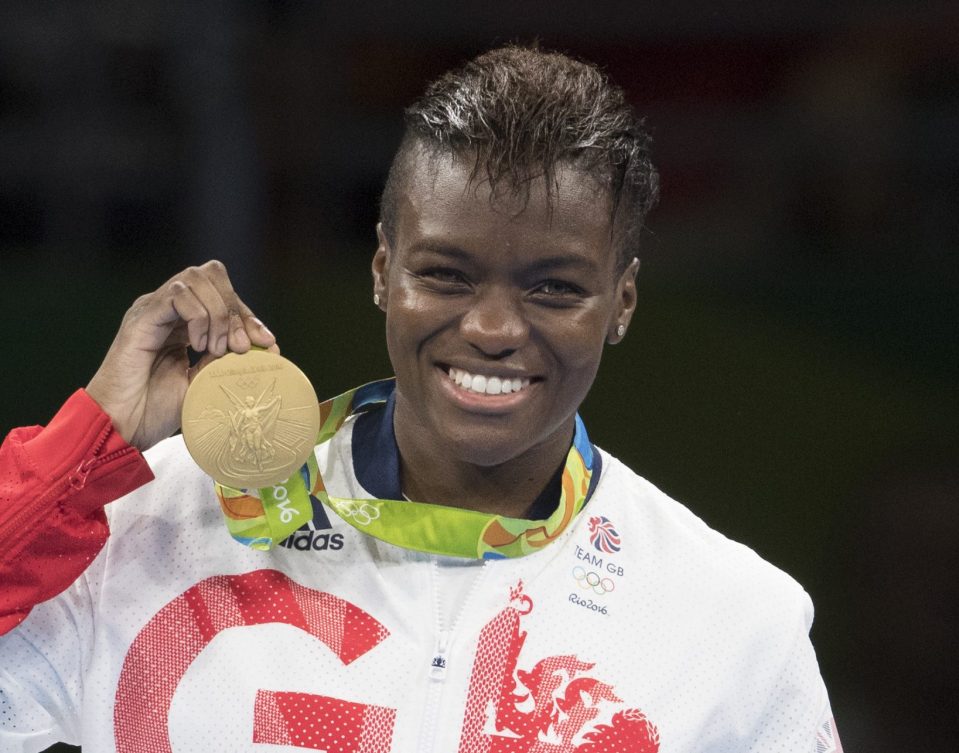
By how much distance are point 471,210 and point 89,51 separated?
3101 mm

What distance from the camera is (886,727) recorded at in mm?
3967

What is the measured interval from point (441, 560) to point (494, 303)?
0.44 metres

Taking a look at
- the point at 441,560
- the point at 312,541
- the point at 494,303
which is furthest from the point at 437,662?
the point at 494,303

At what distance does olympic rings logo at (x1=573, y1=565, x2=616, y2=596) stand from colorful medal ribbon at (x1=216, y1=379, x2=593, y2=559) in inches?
2.8

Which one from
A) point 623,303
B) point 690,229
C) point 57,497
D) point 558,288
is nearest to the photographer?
point 57,497

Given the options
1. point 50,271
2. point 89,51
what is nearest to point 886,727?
point 50,271

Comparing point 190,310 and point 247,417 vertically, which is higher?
point 190,310

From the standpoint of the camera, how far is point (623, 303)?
7.16 ft

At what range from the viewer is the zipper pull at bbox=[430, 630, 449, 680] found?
1.98 m

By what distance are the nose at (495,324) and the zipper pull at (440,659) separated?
17.6 inches

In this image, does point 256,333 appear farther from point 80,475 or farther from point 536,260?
point 536,260

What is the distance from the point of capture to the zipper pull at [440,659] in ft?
6.51

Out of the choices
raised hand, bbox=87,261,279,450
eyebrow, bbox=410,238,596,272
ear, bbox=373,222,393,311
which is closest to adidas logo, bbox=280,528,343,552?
raised hand, bbox=87,261,279,450

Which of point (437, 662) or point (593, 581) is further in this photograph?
point (593, 581)
